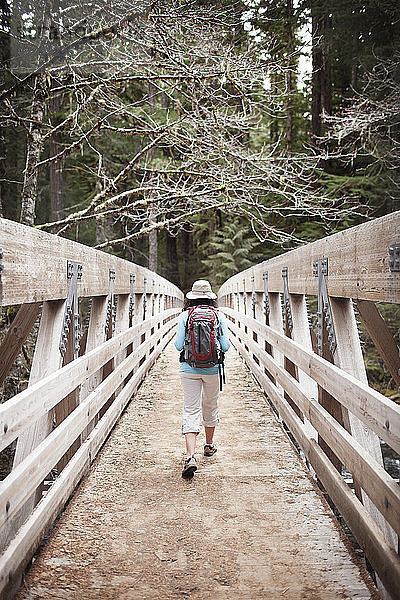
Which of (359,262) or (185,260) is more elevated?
(185,260)

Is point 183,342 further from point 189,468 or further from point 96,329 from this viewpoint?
point 189,468

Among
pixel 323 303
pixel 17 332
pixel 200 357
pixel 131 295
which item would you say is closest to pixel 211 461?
pixel 200 357

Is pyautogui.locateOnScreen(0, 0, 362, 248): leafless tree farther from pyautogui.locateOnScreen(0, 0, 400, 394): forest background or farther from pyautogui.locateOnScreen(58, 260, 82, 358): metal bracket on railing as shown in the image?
pyautogui.locateOnScreen(58, 260, 82, 358): metal bracket on railing

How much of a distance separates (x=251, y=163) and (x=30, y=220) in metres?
4.20

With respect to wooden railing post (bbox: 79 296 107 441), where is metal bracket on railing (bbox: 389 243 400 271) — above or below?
above

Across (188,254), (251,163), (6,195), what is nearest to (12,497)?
(251,163)

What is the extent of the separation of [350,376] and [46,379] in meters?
1.62

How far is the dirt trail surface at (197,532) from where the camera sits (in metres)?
3.08

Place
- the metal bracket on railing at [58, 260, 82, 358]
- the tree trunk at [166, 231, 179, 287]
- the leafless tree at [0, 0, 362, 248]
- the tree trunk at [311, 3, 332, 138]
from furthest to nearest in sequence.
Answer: the tree trunk at [166, 231, 179, 287] → the tree trunk at [311, 3, 332, 138] → the leafless tree at [0, 0, 362, 248] → the metal bracket on railing at [58, 260, 82, 358]

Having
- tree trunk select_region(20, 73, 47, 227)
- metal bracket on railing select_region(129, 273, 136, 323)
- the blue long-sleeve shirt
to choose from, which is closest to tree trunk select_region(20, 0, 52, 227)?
tree trunk select_region(20, 73, 47, 227)

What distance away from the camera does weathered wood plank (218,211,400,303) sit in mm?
2891

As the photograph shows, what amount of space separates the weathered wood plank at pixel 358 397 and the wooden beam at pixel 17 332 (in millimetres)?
1804

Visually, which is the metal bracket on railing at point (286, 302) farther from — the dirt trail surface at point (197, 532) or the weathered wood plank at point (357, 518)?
the dirt trail surface at point (197, 532)

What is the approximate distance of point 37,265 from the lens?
11.3 ft
